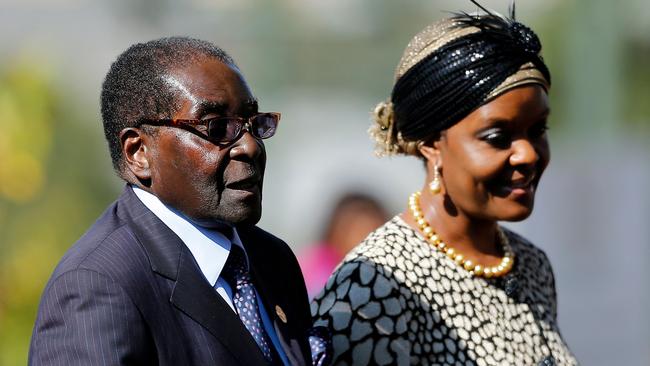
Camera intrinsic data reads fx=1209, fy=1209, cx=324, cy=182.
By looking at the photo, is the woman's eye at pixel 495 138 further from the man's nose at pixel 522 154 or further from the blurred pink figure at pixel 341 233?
the blurred pink figure at pixel 341 233

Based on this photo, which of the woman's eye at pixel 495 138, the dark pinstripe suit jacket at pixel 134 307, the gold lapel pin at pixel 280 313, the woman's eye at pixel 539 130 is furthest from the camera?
the woman's eye at pixel 539 130

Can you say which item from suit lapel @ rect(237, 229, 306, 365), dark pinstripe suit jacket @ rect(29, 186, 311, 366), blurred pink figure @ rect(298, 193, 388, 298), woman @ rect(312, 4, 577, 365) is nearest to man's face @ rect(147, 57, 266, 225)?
dark pinstripe suit jacket @ rect(29, 186, 311, 366)

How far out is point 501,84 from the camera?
12.6 feet

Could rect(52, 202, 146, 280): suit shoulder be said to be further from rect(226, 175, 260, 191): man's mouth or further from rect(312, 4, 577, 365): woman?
rect(312, 4, 577, 365): woman

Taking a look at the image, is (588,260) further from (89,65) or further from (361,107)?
(89,65)

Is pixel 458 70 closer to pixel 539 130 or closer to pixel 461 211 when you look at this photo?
pixel 539 130

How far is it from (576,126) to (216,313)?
20.5ft

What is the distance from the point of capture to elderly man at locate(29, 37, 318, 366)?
2.75 m

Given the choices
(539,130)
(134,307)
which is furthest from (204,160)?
(539,130)

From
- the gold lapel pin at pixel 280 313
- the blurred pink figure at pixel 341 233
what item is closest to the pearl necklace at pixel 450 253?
the gold lapel pin at pixel 280 313

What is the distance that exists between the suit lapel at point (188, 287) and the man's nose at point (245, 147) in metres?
0.26

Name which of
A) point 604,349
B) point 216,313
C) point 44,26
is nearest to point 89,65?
point 44,26

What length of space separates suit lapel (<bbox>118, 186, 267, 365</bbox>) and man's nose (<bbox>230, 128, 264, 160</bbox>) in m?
0.26

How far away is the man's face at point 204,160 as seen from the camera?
2959 mm
